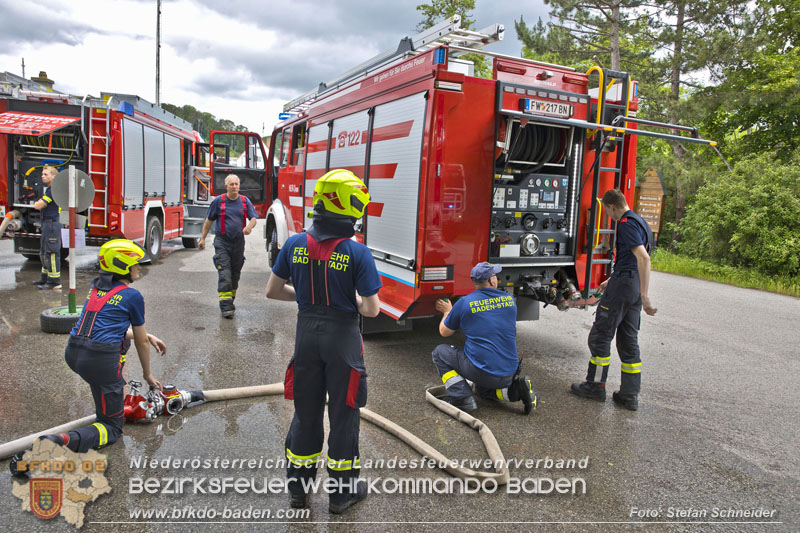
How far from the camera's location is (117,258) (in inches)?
136

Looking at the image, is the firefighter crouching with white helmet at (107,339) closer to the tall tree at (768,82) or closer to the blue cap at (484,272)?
the blue cap at (484,272)

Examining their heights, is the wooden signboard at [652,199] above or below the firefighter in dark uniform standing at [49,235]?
above

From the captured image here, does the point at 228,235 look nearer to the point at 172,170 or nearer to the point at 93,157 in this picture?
the point at 93,157

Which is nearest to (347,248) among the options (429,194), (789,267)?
(429,194)

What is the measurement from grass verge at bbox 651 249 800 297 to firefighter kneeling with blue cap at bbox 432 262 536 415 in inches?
384

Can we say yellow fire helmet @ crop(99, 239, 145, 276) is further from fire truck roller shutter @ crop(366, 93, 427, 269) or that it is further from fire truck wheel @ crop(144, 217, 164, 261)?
fire truck wheel @ crop(144, 217, 164, 261)

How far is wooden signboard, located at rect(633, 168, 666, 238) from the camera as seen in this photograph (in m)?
15.8

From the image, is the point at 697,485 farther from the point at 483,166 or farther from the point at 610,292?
the point at 483,166

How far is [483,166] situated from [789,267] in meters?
10.2

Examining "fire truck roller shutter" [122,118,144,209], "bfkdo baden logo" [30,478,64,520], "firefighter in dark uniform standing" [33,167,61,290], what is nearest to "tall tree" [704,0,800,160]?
"fire truck roller shutter" [122,118,144,209]

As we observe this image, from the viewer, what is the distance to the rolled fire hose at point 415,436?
3.37 metres

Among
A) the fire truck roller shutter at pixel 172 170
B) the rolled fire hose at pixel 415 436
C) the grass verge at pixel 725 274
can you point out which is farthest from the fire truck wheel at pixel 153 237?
the grass verge at pixel 725 274

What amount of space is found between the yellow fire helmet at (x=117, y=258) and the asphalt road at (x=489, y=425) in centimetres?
120

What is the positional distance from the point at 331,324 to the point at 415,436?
58.6 inches
